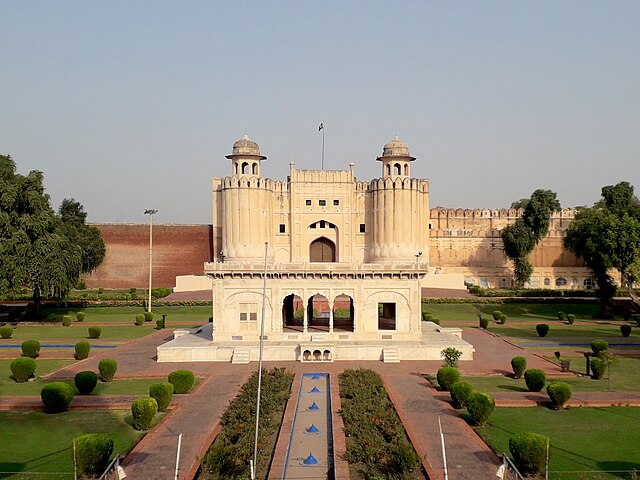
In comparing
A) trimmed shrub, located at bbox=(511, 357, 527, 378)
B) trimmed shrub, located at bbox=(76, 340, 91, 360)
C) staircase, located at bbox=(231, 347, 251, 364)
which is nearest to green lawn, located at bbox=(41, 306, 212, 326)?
trimmed shrub, located at bbox=(76, 340, 91, 360)

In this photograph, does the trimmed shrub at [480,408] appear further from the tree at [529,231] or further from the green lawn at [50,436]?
the tree at [529,231]

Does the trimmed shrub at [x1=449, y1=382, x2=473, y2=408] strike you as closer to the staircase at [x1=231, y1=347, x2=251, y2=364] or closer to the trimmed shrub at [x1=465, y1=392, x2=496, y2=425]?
the trimmed shrub at [x1=465, y1=392, x2=496, y2=425]

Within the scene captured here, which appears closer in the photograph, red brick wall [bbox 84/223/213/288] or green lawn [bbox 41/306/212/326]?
green lawn [bbox 41/306/212/326]

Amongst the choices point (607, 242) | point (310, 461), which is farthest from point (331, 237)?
point (310, 461)

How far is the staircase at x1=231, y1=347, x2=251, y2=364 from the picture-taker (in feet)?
70.2

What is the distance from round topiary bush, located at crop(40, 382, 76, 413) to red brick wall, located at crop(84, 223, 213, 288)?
33557mm

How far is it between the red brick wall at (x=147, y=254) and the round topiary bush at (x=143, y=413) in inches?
1396

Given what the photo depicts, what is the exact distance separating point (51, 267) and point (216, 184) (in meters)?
17.9

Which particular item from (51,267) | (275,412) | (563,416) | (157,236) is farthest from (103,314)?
(563,416)

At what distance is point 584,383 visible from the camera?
58.3 feet

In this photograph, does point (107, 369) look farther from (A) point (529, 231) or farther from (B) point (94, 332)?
(A) point (529, 231)

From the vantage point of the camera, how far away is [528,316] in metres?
35.7

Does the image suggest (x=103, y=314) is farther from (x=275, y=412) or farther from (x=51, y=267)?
(x=275, y=412)

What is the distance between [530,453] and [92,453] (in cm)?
767
